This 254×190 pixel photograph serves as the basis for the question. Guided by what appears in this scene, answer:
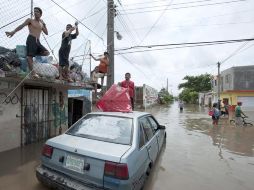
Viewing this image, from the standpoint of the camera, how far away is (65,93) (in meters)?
10.4

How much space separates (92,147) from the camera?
3.96 m

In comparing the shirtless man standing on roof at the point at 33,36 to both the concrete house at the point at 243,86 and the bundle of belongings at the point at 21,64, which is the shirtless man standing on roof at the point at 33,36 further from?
the concrete house at the point at 243,86

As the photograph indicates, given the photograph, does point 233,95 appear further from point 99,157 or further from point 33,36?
point 99,157

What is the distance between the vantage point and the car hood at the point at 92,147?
3.70 m

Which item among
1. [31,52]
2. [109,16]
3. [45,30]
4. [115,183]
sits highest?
[109,16]

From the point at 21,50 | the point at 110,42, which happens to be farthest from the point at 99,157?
the point at 110,42

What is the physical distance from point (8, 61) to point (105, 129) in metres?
3.42

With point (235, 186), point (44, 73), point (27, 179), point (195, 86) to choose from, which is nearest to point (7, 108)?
point (44, 73)

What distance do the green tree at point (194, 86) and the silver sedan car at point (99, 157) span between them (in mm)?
65476

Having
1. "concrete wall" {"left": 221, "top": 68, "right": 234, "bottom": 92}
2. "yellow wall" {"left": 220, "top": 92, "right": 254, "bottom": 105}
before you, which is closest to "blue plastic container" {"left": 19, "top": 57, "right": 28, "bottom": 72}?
"yellow wall" {"left": 220, "top": 92, "right": 254, "bottom": 105}

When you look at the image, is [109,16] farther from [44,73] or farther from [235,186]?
[235,186]

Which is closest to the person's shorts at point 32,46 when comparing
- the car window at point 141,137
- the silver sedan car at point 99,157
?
the silver sedan car at point 99,157

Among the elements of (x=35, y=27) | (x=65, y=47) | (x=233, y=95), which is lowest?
(x=233, y=95)

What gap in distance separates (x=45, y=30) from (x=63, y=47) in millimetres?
932
